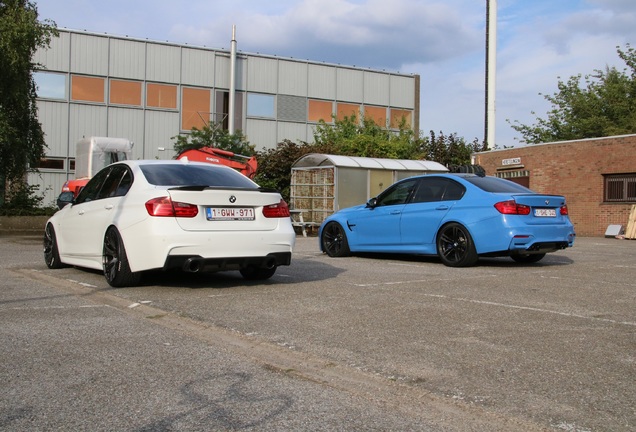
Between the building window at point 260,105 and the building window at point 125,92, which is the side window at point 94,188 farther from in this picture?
the building window at point 260,105

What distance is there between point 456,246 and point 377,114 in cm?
3404

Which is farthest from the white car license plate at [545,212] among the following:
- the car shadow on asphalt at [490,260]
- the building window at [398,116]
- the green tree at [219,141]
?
the building window at [398,116]

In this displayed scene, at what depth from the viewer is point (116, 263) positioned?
26.2ft

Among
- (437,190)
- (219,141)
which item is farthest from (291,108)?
(437,190)

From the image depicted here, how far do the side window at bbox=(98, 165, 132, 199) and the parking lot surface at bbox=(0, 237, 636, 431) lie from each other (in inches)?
47.9

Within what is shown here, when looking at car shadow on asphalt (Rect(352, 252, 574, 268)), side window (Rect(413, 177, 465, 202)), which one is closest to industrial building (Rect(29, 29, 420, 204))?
car shadow on asphalt (Rect(352, 252, 574, 268))

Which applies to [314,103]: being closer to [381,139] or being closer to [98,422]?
[381,139]

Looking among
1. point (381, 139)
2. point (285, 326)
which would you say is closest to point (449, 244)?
point (285, 326)

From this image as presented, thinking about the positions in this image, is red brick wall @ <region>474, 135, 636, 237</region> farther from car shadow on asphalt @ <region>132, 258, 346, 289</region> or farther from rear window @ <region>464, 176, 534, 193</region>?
car shadow on asphalt @ <region>132, 258, 346, 289</region>

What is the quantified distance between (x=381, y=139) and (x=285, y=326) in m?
26.6

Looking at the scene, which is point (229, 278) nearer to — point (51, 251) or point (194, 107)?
point (51, 251)

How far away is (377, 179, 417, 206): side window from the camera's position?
12047 mm

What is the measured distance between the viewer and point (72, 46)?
3509 centimetres

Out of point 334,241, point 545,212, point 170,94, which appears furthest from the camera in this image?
point 170,94
